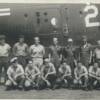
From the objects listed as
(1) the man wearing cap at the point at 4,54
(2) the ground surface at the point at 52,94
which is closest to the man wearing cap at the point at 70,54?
(2) the ground surface at the point at 52,94

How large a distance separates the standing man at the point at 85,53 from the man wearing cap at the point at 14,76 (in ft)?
6.85

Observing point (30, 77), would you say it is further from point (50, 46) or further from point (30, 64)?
point (50, 46)

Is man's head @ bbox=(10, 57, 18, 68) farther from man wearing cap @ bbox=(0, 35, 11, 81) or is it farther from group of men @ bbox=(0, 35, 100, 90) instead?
man wearing cap @ bbox=(0, 35, 11, 81)

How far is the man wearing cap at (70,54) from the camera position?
37.1 ft

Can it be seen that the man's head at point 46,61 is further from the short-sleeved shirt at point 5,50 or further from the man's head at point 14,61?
the short-sleeved shirt at point 5,50

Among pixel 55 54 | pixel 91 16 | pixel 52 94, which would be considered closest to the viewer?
pixel 52 94

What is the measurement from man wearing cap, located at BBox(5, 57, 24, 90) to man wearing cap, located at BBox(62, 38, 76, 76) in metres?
1.55

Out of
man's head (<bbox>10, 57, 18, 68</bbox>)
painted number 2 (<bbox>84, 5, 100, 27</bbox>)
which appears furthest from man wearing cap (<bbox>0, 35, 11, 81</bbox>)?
painted number 2 (<bbox>84, 5, 100, 27</bbox>)

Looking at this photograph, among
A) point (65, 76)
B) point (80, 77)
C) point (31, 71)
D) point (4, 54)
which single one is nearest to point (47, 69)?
point (31, 71)

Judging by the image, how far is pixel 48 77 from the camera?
11.2m

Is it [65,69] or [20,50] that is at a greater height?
[20,50]

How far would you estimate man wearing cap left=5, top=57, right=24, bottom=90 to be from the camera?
1124cm

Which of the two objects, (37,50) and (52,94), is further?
(37,50)

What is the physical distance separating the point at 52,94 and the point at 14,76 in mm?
1428
